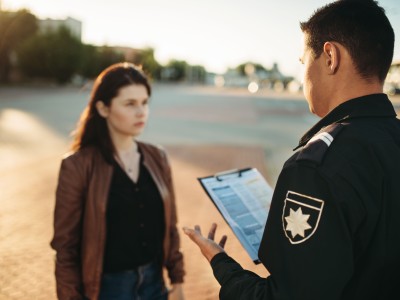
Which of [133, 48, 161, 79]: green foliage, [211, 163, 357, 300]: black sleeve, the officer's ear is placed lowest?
[211, 163, 357, 300]: black sleeve

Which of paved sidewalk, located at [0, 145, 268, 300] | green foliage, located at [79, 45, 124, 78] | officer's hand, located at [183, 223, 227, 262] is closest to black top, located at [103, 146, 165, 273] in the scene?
officer's hand, located at [183, 223, 227, 262]

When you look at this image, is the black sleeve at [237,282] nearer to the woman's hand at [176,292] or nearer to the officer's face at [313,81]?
the officer's face at [313,81]

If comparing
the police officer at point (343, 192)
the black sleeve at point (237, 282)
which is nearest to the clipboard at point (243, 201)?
the black sleeve at point (237, 282)

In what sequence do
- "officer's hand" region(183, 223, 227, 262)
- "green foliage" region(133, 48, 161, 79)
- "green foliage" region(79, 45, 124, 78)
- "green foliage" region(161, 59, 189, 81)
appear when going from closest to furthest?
"officer's hand" region(183, 223, 227, 262), "green foliage" region(79, 45, 124, 78), "green foliage" region(133, 48, 161, 79), "green foliage" region(161, 59, 189, 81)

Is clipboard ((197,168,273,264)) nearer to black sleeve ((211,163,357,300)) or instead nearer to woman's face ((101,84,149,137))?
black sleeve ((211,163,357,300))

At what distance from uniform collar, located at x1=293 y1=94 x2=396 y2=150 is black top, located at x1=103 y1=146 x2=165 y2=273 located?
136 centimetres

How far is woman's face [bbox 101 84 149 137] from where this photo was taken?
255 centimetres

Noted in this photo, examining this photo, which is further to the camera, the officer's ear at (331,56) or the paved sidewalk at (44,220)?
the paved sidewalk at (44,220)

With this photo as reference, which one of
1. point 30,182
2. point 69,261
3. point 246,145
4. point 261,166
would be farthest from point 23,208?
point 246,145

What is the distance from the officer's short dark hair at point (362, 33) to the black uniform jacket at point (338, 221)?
0.22 m

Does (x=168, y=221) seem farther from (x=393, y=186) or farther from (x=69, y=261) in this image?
(x=393, y=186)

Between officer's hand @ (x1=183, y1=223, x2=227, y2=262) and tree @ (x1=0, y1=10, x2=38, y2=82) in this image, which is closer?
officer's hand @ (x1=183, y1=223, x2=227, y2=262)

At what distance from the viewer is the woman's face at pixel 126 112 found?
2555mm

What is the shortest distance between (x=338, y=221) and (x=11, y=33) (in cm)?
5080
